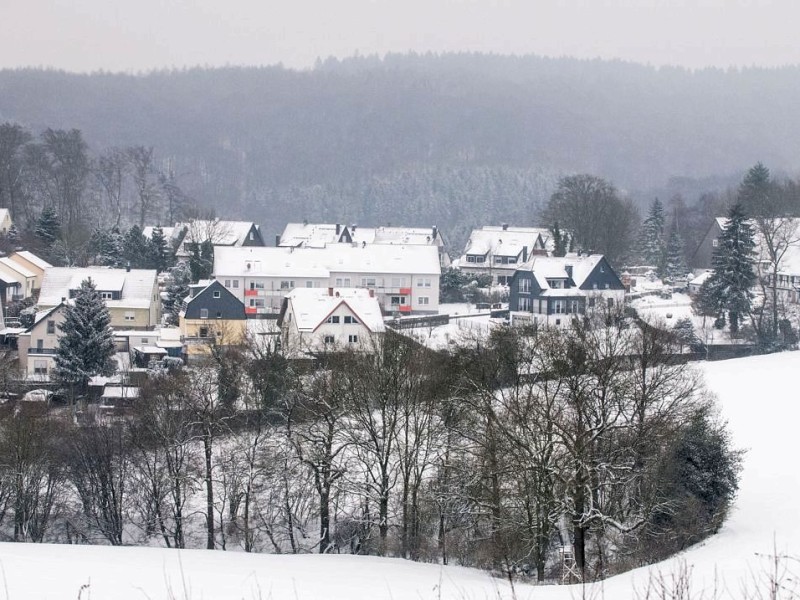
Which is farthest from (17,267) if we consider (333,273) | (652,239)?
(652,239)

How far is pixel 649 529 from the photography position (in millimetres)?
18391

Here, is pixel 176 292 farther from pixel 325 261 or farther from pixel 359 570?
pixel 359 570

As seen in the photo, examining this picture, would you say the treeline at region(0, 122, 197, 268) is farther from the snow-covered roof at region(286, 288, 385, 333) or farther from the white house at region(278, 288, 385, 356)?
the white house at region(278, 288, 385, 356)

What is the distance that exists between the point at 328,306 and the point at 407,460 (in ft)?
61.3

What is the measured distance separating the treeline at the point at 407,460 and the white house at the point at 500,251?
35.1 meters

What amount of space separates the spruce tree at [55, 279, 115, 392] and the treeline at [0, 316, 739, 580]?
705 centimetres

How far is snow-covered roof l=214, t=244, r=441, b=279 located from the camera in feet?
162

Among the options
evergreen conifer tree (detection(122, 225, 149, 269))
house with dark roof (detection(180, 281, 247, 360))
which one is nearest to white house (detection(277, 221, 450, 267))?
evergreen conifer tree (detection(122, 225, 149, 269))

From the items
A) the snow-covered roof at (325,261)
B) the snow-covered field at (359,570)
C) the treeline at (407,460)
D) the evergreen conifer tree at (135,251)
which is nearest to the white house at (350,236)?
the evergreen conifer tree at (135,251)

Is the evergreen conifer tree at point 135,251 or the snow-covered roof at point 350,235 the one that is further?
the snow-covered roof at point 350,235

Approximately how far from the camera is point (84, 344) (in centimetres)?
3409

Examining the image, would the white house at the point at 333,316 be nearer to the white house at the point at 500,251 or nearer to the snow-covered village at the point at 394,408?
the snow-covered village at the point at 394,408

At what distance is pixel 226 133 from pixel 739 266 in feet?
449

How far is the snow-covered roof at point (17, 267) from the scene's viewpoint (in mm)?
47312
